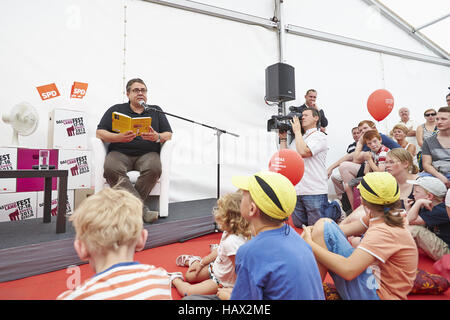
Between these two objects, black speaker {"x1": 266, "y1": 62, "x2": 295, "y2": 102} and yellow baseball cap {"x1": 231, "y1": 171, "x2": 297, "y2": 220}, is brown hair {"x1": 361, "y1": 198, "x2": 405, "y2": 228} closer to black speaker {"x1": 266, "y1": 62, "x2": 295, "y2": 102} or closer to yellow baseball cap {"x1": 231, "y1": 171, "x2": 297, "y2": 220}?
yellow baseball cap {"x1": 231, "y1": 171, "x2": 297, "y2": 220}

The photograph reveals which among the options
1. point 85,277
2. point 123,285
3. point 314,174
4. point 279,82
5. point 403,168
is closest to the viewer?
point 123,285

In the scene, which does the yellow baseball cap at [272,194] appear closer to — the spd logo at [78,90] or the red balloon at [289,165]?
the red balloon at [289,165]

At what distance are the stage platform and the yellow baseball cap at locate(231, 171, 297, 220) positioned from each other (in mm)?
1380

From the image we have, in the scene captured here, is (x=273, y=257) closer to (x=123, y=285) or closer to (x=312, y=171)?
(x=123, y=285)

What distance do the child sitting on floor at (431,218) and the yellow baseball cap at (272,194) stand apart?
1.40 metres

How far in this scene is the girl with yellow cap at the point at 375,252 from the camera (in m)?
0.99

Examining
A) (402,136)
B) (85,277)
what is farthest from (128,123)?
(402,136)

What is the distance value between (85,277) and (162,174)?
3.09 ft

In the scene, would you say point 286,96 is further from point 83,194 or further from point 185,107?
point 83,194

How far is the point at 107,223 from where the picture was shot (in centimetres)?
64

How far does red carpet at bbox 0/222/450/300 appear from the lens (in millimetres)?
1343

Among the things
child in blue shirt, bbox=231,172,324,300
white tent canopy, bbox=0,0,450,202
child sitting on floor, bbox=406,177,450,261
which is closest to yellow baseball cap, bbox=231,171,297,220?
child in blue shirt, bbox=231,172,324,300

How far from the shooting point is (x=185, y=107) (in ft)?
11.9

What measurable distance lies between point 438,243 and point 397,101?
4550 millimetres
